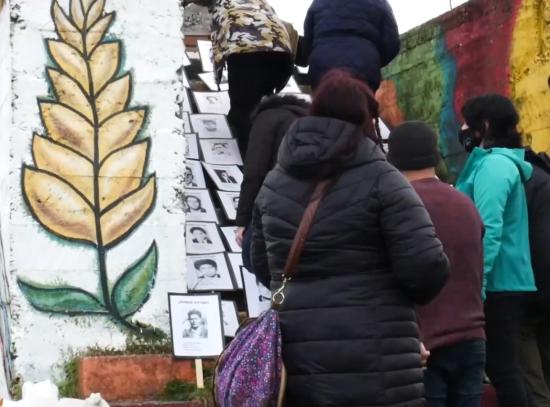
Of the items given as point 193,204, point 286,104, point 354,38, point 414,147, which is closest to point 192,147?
point 193,204

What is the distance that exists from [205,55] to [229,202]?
297cm

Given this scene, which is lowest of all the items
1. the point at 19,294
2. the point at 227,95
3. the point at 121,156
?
the point at 19,294

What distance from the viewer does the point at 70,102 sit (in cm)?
770

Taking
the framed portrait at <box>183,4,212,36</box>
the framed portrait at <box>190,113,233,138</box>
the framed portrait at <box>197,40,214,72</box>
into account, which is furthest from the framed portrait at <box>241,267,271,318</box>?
the framed portrait at <box>183,4,212,36</box>

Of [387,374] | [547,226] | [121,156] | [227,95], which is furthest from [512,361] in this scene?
[227,95]

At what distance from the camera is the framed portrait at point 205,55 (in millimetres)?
11648

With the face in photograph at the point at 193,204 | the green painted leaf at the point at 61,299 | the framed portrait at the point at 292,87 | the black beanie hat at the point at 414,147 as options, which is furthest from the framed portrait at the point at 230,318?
the framed portrait at the point at 292,87

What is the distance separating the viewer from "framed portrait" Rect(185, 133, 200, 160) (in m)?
9.82

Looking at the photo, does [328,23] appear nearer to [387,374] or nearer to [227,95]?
[227,95]

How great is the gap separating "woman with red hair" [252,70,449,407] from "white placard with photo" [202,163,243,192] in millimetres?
4238

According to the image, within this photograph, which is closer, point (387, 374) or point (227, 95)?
point (387, 374)

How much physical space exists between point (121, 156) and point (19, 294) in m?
1.01

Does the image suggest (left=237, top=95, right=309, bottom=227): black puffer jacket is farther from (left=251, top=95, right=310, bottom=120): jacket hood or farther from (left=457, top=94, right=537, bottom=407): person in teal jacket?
(left=457, top=94, right=537, bottom=407): person in teal jacket

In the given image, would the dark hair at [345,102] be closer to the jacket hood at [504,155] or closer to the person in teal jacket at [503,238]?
the person in teal jacket at [503,238]
